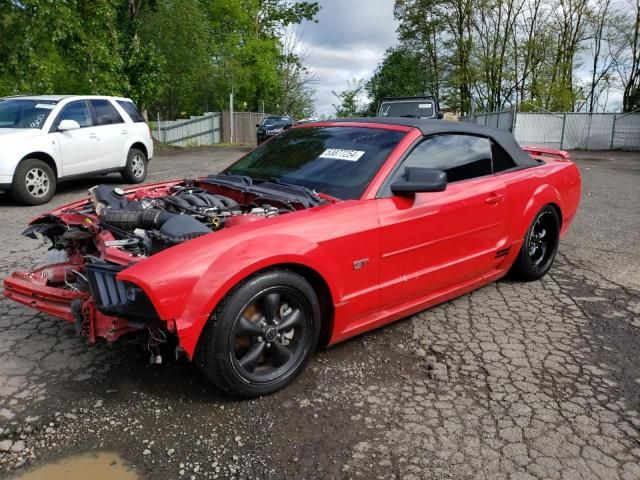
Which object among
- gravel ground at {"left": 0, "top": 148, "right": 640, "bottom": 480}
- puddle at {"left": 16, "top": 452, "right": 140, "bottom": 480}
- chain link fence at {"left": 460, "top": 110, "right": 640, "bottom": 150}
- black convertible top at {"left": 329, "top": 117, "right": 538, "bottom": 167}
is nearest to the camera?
puddle at {"left": 16, "top": 452, "right": 140, "bottom": 480}

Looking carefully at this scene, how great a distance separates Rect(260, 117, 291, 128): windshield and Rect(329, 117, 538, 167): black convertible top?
19.0m

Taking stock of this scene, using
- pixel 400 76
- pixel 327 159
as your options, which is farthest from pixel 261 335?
pixel 400 76

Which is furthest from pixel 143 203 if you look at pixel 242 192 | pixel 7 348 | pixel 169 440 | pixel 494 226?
pixel 494 226

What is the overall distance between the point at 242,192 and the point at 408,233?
1178mm

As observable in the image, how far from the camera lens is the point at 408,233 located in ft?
11.1

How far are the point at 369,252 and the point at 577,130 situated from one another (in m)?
25.4

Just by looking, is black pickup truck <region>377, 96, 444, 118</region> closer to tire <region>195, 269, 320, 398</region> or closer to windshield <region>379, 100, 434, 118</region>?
windshield <region>379, 100, 434, 118</region>

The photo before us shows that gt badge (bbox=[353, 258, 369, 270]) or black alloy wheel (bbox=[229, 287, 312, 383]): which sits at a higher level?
gt badge (bbox=[353, 258, 369, 270])

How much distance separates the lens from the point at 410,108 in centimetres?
1446

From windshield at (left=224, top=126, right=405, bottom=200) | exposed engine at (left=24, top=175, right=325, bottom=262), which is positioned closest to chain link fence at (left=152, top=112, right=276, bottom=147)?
windshield at (left=224, top=126, right=405, bottom=200)

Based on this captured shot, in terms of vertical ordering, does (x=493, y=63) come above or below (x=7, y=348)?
above

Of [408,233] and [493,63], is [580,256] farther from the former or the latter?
[493,63]

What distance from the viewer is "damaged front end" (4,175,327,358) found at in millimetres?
2666

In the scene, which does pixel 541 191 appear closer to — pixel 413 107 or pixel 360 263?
pixel 360 263
